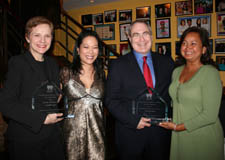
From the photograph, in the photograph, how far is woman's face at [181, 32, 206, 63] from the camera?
1.58 metres

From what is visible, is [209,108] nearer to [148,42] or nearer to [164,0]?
[148,42]

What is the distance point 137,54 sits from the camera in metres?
1.74

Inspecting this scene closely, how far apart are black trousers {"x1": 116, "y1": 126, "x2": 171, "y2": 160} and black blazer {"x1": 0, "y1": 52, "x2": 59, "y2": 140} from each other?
26.6 inches

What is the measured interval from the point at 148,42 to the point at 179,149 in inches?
37.9

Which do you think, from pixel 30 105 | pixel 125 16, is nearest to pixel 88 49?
pixel 30 105

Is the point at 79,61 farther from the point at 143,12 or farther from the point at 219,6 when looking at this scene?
the point at 219,6

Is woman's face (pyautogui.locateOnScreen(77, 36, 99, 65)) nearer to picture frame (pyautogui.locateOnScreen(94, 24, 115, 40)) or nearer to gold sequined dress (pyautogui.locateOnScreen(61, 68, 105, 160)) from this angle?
gold sequined dress (pyautogui.locateOnScreen(61, 68, 105, 160))

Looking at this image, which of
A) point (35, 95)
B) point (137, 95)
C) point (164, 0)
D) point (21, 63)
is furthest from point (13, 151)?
point (164, 0)

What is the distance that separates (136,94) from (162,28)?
4353mm

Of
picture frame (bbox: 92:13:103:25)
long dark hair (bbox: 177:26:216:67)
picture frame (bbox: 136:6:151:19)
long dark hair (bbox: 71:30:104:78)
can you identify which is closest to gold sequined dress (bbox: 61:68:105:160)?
long dark hair (bbox: 71:30:104:78)

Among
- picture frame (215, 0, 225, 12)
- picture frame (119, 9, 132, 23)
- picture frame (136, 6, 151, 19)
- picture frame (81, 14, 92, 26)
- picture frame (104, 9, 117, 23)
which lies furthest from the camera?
picture frame (81, 14, 92, 26)

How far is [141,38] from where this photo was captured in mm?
1685

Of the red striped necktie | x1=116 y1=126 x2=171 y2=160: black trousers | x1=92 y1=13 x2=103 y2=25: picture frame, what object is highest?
x1=92 y1=13 x2=103 y2=25: picture frame

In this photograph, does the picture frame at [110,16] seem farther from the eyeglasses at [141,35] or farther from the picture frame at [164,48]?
the eyeglasses at [141,35]
